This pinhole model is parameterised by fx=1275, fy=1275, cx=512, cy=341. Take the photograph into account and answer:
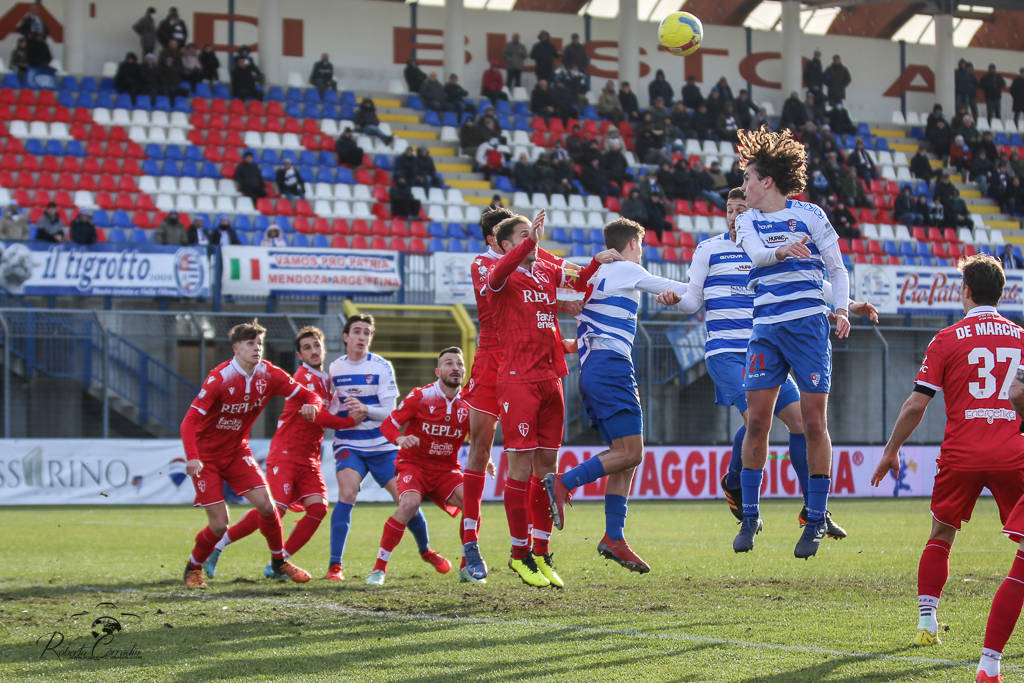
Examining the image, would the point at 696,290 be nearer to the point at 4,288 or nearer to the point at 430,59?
the point at 4,288

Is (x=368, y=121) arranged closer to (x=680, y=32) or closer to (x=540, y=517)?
(x=680, y=32)

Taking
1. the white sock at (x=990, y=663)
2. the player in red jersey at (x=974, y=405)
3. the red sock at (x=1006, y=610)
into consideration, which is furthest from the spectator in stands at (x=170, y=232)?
the white sock at (x=990, y=663)

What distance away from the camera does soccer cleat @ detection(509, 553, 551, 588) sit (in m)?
7.84

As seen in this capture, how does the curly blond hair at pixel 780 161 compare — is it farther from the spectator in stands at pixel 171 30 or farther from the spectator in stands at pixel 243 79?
the spectator in stands at pixel 171 30

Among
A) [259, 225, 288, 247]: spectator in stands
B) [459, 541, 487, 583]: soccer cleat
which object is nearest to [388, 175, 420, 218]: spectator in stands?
[259, 225, 288, 247]: spectator in stands

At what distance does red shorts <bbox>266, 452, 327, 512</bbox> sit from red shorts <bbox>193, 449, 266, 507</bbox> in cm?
54

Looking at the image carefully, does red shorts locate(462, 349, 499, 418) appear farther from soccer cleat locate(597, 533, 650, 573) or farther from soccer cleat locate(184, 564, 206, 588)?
soccer cleat locate(184, 564, 206, 588)

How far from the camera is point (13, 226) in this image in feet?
66.0

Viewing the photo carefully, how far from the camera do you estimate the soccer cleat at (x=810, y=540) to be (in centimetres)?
759

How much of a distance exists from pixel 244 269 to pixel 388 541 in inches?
449

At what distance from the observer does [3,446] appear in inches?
690

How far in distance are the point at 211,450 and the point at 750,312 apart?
4105 mm

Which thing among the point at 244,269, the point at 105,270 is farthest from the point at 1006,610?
the point at 105,270

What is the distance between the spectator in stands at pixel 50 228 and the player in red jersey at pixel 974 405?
16918 mm
